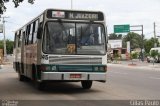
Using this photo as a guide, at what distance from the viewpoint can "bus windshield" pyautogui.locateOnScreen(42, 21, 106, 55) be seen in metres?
16.5

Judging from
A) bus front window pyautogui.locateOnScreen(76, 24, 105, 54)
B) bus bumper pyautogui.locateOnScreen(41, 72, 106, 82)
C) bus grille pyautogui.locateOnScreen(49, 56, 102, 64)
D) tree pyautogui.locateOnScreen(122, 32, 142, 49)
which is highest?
tree pyautogui.locateOnScreen(122, 32, 142, 49)

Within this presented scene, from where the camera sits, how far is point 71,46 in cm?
1662

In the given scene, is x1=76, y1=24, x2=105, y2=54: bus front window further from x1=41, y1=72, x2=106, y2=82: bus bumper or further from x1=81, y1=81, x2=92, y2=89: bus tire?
x1=81, y1=81, x2=92, y2=89: bus tire

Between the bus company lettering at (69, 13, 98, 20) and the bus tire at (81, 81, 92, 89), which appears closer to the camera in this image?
the bus company lettering at (69, 13, 98, 20)

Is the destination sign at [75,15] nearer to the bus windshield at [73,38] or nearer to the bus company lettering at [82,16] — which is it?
the bus company lettering at [82,16]

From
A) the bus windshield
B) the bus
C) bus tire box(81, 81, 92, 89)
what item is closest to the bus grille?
the bus

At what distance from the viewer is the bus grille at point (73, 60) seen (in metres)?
16.3

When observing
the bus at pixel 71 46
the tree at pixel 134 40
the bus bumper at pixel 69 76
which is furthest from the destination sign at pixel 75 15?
the tree at pixel 134 40

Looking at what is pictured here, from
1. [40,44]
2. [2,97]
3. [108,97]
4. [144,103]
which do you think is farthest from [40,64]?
[144,103]

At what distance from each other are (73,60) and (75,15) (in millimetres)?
1759

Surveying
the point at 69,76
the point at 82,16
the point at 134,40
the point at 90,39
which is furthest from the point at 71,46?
the point at 134,40

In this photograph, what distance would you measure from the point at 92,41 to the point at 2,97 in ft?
13.2

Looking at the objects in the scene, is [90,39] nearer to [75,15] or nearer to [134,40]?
[75,15]

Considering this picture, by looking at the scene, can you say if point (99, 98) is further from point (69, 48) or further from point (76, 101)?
point (69, 48)
